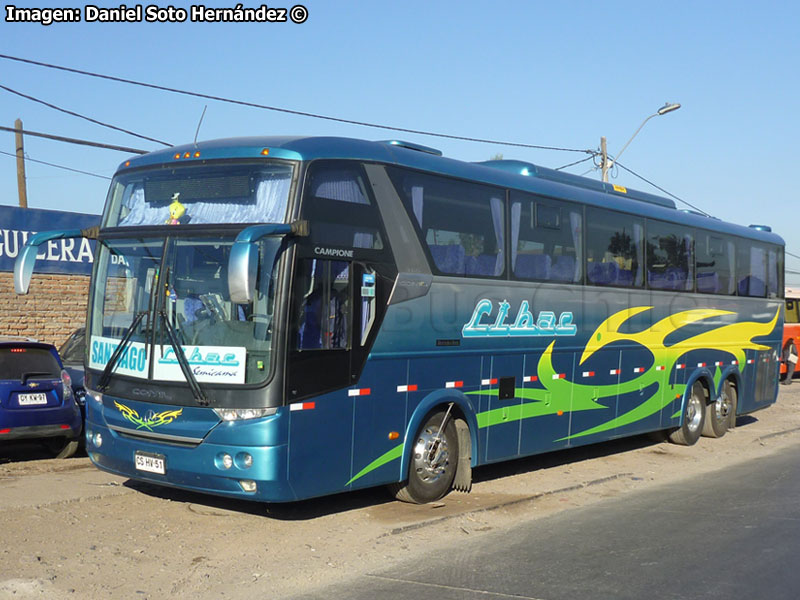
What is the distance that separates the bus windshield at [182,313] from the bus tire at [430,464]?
97.3 inches

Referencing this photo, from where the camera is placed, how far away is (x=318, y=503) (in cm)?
959

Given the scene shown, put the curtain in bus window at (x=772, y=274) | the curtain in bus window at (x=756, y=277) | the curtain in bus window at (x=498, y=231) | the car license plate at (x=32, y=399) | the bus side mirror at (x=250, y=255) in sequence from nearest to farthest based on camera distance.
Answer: the bus side mirror at (x=250, y=255)
the curtain in bus window at (x=498, y=231)
the car license plate at (x=32, y=399)
the curtain in bus window at (x=756, y=277)
the curtain in bus window at (x=772, y=274)

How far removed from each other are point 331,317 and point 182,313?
52.1 inches

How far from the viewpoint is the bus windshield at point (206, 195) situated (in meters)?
8.12

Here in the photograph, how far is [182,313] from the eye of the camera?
8.10m

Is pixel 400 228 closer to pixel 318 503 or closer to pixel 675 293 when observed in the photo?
pixel 318 503

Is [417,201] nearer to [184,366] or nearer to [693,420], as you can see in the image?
[184,366]

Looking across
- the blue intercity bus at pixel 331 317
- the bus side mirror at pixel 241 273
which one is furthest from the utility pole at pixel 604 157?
the bus side mirror at pixel 241 273

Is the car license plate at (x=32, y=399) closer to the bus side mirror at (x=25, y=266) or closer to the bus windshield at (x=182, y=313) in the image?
the bus windshield at (x=182, y=313)

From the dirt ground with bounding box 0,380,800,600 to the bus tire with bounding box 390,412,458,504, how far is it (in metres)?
0.16

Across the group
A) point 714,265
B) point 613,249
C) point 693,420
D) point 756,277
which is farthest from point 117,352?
point 756,277

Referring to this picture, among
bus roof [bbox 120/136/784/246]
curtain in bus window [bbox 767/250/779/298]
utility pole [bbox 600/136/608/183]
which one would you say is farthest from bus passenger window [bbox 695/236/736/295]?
utility pole [bbox 600/136/608/183]

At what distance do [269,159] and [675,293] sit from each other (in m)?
8.41

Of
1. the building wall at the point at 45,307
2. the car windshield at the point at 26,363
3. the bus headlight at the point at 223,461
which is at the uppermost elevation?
the building wall at the point at 45,307
